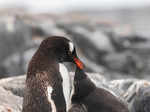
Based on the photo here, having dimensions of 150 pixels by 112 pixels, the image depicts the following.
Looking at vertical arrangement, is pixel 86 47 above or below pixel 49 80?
below

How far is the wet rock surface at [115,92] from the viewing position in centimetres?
492

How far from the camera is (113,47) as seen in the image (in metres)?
13.4

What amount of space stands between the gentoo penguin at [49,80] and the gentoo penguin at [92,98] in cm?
70

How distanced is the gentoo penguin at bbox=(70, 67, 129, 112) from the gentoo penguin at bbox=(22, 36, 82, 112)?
696 millimetres

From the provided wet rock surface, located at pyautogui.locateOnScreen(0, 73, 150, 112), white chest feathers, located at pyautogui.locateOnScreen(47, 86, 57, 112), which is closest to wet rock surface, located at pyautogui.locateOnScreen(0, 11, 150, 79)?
wet rock surface, located at pyautogui.locateOnScreen(0, 73, 150, 112)

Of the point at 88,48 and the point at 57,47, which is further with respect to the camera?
the point at 88,48

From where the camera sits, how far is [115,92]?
5.73 m

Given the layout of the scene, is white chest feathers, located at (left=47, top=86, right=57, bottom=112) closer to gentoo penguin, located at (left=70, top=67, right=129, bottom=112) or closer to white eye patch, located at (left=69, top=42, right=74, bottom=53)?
white eye patch, located at (left=69, top=42, right=74, bottom=53)

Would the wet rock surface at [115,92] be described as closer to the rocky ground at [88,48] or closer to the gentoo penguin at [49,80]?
the gentoo penguin at [49,80]

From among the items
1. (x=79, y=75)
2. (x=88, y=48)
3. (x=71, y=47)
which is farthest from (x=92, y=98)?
(x=88, y=48)

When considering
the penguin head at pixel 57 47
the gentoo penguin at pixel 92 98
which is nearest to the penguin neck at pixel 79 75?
the gentoo penguin at pixel 92 98

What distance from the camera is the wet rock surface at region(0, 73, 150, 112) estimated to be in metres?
4.92

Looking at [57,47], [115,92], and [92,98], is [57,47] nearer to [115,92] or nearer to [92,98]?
[92,98]

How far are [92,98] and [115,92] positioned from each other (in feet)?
3.03
